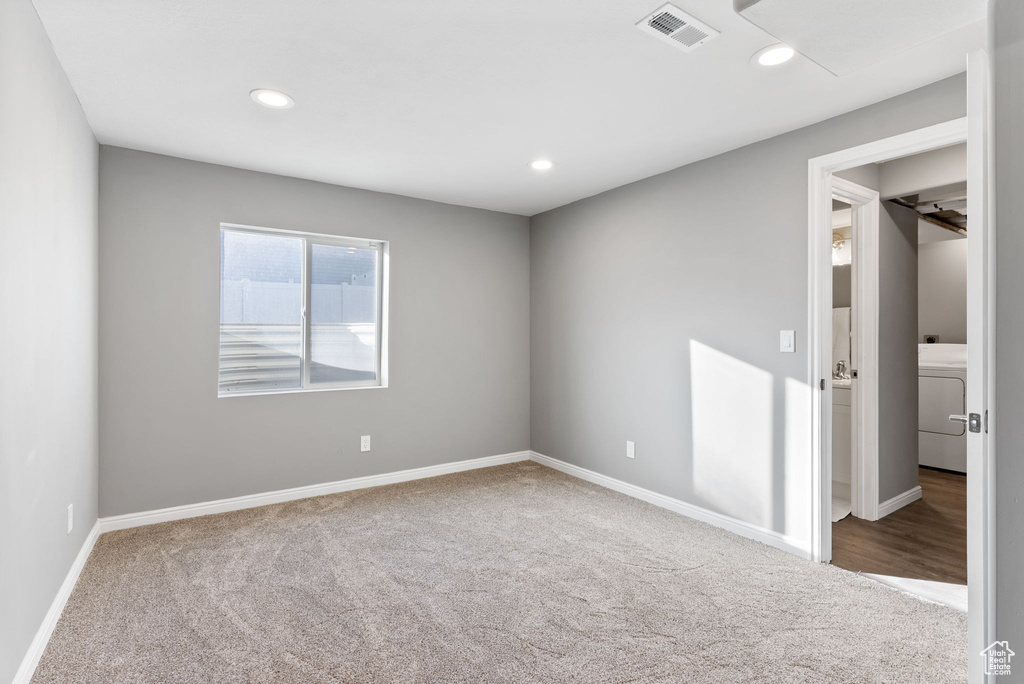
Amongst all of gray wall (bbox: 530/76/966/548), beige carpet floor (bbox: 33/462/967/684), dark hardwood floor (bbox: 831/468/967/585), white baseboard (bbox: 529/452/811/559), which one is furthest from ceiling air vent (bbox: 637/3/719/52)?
dark hardwood floor (bbox: 831/468/967/585)

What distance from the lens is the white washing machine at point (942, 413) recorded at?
15.1 ft

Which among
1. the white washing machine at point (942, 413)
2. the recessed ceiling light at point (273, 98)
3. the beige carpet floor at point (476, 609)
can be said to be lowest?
the beige carpet floor at point (476, 609)

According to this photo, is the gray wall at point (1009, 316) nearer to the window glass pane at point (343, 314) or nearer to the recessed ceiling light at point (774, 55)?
the recessed ceiling light at point (774, 55)

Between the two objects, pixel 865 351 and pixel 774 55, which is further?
pixel 865 351

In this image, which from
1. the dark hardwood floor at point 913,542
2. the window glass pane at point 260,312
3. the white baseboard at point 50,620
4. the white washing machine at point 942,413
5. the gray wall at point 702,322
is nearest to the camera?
the white baseboard at point 50,620

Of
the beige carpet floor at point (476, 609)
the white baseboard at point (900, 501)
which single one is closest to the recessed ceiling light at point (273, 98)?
the beige carpet floor at point (476, 609)

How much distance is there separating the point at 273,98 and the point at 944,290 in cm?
641

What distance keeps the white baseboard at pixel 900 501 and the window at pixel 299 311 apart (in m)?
3.75

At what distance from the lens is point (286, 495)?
151 inches

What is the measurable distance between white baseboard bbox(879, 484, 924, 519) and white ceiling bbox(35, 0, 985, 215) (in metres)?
2.59

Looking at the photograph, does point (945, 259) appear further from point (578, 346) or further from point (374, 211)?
point (374, 211)

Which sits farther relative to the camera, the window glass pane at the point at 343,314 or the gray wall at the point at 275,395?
the window glass pane at the point at 343,314

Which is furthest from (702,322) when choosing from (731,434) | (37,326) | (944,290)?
(944,290)

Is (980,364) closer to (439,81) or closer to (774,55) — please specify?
(774,55)
